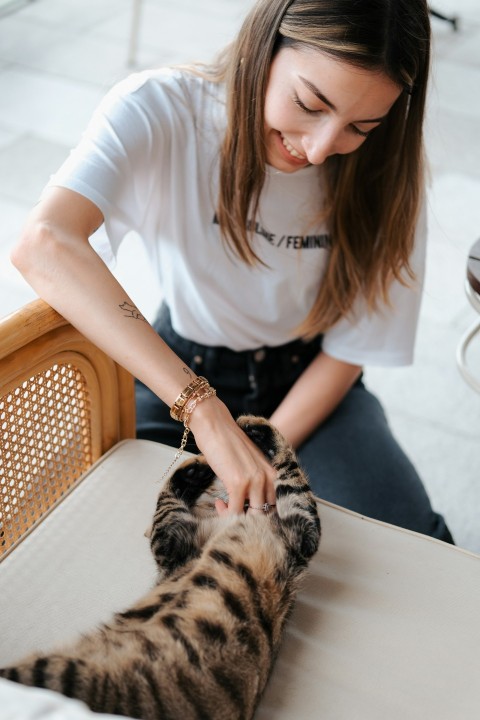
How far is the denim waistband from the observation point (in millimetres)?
1419

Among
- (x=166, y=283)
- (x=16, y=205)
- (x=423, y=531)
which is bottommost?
(x=16, y=205)

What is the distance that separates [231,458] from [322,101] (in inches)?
18.3

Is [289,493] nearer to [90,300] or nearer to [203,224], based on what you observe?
[90,300]

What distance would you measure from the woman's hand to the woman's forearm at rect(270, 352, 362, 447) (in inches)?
12.1

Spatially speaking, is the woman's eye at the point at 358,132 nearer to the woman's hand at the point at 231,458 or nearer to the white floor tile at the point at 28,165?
the woman's hand at the point at 231,458

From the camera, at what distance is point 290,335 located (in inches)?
56.6

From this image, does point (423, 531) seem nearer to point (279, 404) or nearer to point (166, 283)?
point (279, 404)

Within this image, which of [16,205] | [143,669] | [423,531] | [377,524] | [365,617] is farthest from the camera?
[16,205]

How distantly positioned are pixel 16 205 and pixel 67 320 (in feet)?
5.15

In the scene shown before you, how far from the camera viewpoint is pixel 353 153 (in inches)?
50.1

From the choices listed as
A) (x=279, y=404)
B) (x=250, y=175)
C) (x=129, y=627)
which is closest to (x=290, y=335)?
(x=279, y=404)

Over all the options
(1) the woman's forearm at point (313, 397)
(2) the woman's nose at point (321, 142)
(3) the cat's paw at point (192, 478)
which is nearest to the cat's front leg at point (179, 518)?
(3) the cat's paw at point (192, 478)

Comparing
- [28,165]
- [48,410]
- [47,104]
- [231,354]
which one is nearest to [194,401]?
[48,410]

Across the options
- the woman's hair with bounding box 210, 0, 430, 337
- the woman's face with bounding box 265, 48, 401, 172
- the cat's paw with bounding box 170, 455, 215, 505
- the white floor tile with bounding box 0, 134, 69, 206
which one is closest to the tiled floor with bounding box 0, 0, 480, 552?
the white floor tile with bounding box 0, 134, 69, 206
